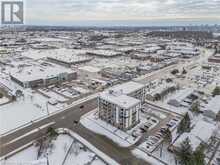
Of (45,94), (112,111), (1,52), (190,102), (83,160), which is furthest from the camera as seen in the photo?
(1,52)

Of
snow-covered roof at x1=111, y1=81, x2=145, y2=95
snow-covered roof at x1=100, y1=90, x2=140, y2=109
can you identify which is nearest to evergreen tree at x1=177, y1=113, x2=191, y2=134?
snow-covered roof at x1=100, y1=90, x2=140, y2=109

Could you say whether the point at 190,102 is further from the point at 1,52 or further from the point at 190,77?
the point at 1,52

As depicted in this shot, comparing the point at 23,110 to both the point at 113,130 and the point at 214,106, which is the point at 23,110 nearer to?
the point at 113,130

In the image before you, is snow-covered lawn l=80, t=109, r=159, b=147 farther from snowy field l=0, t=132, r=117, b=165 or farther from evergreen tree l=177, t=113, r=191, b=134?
evergreen tree l=177, t=113, r=191, b=134

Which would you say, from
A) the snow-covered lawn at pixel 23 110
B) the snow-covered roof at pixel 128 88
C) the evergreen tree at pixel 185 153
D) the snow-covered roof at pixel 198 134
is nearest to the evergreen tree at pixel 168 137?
the snow-covered roof at pixel 198 134

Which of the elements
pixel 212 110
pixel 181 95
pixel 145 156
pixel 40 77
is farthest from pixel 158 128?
pixel 40 77

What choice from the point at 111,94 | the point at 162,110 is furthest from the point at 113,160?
the point at 162,110

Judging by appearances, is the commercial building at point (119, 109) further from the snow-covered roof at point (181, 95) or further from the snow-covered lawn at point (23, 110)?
the snow-covered roof at point (181, 95)
